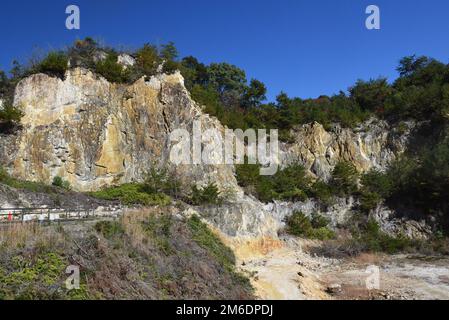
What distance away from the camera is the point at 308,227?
2711cm

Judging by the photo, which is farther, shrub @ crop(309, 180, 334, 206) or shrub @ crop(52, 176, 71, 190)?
shrub @ crop(309, 180, 334, 206)

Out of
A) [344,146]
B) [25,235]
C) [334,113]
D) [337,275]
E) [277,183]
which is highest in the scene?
[334,113]

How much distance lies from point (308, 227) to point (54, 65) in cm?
2067

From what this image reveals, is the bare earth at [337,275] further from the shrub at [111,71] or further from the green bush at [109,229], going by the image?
the shrub at [111,71]

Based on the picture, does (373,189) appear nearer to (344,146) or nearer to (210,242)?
(344,146)

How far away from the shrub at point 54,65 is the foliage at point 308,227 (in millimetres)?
18881

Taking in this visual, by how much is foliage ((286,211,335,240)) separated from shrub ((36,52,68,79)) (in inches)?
743

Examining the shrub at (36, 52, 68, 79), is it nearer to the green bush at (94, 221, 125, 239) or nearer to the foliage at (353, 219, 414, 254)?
the green bush at (94, 221, 125, 239)

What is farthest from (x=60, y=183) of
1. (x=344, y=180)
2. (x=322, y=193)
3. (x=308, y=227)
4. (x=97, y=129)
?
(x=344, y=180)

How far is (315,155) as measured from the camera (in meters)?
34.7

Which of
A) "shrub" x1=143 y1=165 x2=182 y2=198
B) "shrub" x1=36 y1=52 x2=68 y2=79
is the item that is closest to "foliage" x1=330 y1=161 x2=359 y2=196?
"shrub" x1=143 y1=165 x2=182 y2=198

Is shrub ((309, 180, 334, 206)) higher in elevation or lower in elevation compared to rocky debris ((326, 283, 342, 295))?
higher

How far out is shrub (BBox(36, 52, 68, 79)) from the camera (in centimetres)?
2728

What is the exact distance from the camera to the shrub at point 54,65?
27281 mm
